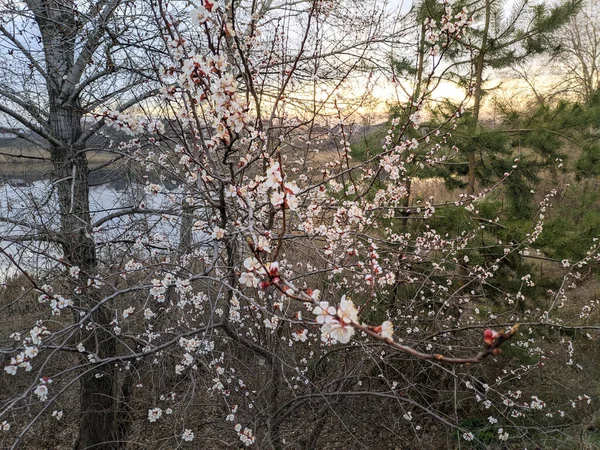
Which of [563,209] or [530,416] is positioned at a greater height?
[563,209]

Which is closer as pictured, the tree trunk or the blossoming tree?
the blossoming tree

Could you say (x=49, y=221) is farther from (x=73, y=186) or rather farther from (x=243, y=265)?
(x=243, y=265)

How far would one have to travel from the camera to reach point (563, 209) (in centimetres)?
629

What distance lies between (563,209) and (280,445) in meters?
5.31

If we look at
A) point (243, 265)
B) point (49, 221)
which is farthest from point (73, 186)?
point (243, 265)

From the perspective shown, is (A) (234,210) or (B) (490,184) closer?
(A) (234,210)

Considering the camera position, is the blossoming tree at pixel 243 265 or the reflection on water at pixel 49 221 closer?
the blossoming tree at pixel 243 265

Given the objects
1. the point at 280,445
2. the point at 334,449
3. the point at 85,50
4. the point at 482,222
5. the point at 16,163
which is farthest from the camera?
the point at 482,222

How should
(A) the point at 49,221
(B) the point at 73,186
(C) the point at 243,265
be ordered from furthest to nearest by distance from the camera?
(B) the point at 73,186 → (A) the point at 49,221 → (C) the point at 243,265

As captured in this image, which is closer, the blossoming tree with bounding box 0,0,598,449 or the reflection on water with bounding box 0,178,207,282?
the blossoming tree with bounding box 0,0,598,449

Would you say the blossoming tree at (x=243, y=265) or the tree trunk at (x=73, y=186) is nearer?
the blossoming tree at (x=243, y=265)

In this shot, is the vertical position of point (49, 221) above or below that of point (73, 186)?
below

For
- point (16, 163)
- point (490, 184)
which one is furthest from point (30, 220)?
point (490, 184)

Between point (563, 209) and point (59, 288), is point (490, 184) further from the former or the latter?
point (59, 288)
